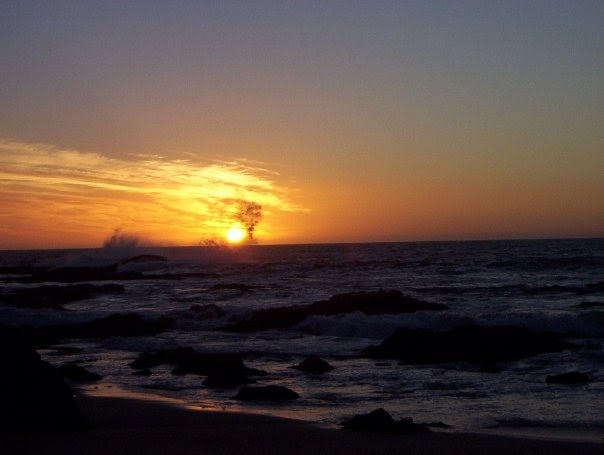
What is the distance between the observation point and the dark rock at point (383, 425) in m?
9.81

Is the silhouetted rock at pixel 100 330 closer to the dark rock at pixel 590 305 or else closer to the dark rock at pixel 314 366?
the dark rock at pixel 314 366

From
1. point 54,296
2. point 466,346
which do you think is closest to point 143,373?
point 466,346

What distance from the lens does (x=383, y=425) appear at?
9.90m

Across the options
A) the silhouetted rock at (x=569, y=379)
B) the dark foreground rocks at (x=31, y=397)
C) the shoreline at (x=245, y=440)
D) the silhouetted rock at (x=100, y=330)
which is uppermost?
the dark foreground rocks at (x=31, y=397)

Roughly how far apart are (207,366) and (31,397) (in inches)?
250

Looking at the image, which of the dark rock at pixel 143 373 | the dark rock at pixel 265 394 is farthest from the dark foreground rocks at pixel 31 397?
the dark rock at pixel 143 373

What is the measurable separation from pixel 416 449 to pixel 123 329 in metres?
18.0

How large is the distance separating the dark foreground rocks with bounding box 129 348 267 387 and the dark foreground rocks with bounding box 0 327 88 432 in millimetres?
4831

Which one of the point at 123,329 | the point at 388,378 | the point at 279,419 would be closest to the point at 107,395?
the point at 279,419

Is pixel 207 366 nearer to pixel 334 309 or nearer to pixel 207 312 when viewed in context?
pixel 334 309

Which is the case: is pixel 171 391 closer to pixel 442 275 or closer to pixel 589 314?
pixel 589 314

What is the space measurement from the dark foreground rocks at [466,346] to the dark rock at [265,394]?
17.9 feet

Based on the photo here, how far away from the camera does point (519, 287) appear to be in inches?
Answer: 1628

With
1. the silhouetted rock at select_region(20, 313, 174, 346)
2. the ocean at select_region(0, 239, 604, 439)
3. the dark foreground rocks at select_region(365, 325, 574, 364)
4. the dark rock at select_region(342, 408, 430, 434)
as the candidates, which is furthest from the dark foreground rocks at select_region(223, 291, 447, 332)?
the dark rock at select_region(342, 408, 430, 434)
